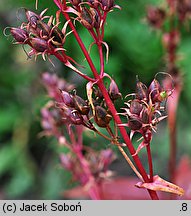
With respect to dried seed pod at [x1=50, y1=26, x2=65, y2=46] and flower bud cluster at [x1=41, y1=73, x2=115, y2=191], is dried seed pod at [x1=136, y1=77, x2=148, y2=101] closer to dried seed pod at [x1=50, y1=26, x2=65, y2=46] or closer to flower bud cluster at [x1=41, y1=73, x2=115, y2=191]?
dried seed pod at [x1=50, y1=26, x2=65, y2=46]

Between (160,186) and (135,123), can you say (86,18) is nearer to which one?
(135,123)

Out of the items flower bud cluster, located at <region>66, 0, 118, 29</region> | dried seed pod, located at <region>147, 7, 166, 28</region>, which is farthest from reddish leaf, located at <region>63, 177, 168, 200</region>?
flower bud cluster, located at <region>66, 0, 118, 29</region>

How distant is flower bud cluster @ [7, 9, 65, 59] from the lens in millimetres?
881

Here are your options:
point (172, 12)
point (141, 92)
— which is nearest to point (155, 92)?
point (141, 92)

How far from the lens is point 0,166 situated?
2463 mm

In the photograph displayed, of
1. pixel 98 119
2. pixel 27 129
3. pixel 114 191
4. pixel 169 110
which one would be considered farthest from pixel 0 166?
pixel 98 119

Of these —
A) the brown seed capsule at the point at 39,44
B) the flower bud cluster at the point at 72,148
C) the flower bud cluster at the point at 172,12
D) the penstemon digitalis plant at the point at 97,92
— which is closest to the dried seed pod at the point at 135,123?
the penstemon digitalis plant at the point at 97,92

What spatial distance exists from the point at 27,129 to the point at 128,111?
170 cm

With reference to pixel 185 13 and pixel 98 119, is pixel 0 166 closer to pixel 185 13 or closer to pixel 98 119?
pixel 185 13

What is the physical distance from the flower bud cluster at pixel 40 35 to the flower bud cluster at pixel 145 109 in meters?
0.18

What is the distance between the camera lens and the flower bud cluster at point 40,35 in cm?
88

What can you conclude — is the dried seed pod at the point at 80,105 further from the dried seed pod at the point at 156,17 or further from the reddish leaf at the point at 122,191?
the reddish leaf at the point at 122,191

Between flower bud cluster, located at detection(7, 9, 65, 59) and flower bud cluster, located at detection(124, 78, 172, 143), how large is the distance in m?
0.18

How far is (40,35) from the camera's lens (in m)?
0.88
